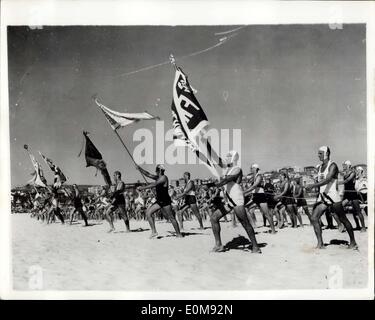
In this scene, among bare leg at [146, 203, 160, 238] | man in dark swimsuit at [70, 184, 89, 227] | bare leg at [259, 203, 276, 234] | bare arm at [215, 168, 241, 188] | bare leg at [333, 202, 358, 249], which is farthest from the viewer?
man in dark swimsuit at [70, 184, 89, 227]

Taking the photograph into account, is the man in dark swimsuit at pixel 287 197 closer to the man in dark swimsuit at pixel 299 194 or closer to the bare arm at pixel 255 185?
the man in dark swimsuit at pixel 299 194

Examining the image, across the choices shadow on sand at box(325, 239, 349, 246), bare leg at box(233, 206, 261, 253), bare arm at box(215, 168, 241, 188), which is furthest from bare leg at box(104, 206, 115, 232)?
shadow on sand at box(325, 239, 349, 246)

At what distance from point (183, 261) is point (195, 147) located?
150cm

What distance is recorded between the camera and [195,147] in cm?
668

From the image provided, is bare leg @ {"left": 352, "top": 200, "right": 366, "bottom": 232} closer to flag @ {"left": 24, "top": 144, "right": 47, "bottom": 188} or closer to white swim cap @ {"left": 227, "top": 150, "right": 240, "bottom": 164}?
white swim cap @ {"left": 227, "top": 150, "right": 240, "bottom": 164}

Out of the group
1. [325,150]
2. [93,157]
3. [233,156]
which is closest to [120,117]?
[93,157]

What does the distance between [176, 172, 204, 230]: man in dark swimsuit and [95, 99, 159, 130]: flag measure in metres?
0.94

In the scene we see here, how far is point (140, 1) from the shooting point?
646 cm

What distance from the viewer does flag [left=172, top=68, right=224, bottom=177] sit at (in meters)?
6.64

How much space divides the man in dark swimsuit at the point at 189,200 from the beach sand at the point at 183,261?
220mm

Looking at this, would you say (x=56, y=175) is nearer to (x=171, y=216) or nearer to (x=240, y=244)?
(x=171, y=216)
